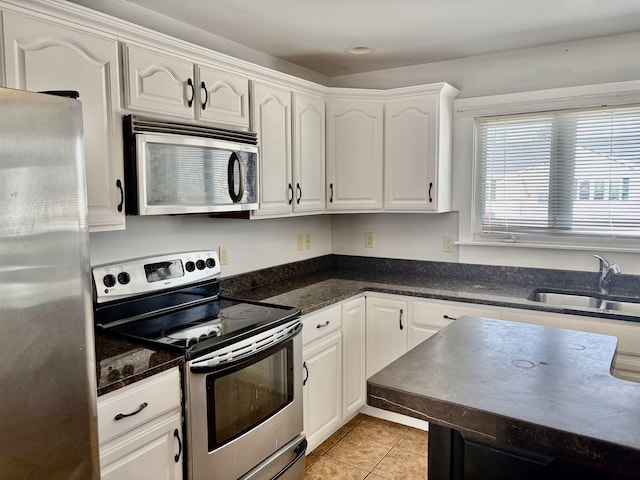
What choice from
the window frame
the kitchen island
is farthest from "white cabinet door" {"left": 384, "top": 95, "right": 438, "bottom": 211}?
the kitchen island

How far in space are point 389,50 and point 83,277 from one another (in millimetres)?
2452

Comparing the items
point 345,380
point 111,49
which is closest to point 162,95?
point 111,49

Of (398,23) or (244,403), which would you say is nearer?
(244,403)

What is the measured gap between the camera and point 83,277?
1194mm

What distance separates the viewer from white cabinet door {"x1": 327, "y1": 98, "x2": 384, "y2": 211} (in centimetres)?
321

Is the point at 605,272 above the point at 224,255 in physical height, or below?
below

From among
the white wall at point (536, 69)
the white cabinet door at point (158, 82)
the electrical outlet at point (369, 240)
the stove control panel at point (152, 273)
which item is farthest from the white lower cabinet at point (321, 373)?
the white wall at point (536, 69)

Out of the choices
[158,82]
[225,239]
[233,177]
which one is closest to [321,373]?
[225,239]

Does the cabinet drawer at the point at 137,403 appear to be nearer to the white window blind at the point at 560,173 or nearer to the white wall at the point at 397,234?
the white wall at the point at 397,234

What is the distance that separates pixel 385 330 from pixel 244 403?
4.09ft

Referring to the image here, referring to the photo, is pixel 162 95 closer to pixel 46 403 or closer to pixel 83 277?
pixel 83 277

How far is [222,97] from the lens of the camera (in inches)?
92.7

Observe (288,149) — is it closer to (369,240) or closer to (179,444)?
(369,240)

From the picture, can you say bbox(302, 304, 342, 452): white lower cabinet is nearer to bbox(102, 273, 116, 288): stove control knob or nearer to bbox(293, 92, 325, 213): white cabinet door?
bbox(293, 92, 325, 213): white cabinet door
